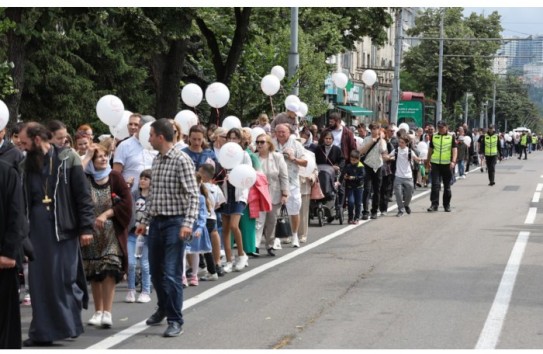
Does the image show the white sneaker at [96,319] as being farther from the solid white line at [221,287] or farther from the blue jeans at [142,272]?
the blue jeans at [142,272]

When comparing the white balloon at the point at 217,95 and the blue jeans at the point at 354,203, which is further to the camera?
the blue jeans at the point at 354,203

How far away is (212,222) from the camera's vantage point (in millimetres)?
13844

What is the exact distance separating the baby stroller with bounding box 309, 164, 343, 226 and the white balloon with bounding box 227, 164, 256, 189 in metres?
6.18

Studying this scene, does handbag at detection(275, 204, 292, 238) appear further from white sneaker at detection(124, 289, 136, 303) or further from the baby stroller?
white sneaker at detection(124, 289, 136, 303)

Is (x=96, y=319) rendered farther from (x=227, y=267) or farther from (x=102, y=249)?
(x=227, y=267)

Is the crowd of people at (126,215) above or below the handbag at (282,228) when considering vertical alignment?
above

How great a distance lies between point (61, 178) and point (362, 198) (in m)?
12.6

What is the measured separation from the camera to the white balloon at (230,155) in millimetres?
13680

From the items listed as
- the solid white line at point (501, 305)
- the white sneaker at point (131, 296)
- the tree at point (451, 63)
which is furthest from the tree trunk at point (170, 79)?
the tree at point (451, 63)

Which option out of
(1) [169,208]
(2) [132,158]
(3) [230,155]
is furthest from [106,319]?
(3) [230,155]

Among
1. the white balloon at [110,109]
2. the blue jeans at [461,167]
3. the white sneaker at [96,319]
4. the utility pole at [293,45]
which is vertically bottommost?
the blue jeans at [461,167]

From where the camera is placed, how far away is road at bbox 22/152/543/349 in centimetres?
987

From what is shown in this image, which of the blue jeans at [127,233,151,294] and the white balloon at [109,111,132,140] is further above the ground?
the white balloon at [109,111,132,140]

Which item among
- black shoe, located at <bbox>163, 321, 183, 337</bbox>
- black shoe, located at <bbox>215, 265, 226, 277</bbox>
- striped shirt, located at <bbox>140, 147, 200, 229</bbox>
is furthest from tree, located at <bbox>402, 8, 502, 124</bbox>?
black shoe, located at <bbox>163, 321, 183, 337</bbox>
